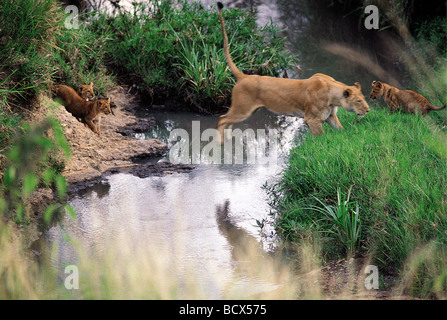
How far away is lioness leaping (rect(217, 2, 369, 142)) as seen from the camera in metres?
7.57

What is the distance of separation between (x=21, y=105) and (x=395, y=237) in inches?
181

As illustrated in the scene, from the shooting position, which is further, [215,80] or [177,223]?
[215,80]

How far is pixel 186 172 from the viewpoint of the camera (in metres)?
7.37

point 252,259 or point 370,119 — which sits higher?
point 370,119

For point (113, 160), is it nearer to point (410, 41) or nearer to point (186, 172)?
point (186, 172)

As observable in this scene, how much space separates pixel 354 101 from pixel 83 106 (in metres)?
3.78

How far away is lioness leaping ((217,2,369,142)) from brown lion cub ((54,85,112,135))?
1.72 m

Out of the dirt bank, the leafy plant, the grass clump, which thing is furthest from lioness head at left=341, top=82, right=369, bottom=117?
the grass clump

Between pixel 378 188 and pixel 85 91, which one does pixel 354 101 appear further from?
pixel 85 91

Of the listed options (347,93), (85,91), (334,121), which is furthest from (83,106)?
(347,93)

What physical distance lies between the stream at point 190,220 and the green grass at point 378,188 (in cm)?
40

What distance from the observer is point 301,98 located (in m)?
7.78

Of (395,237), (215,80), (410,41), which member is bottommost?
(395,237)
